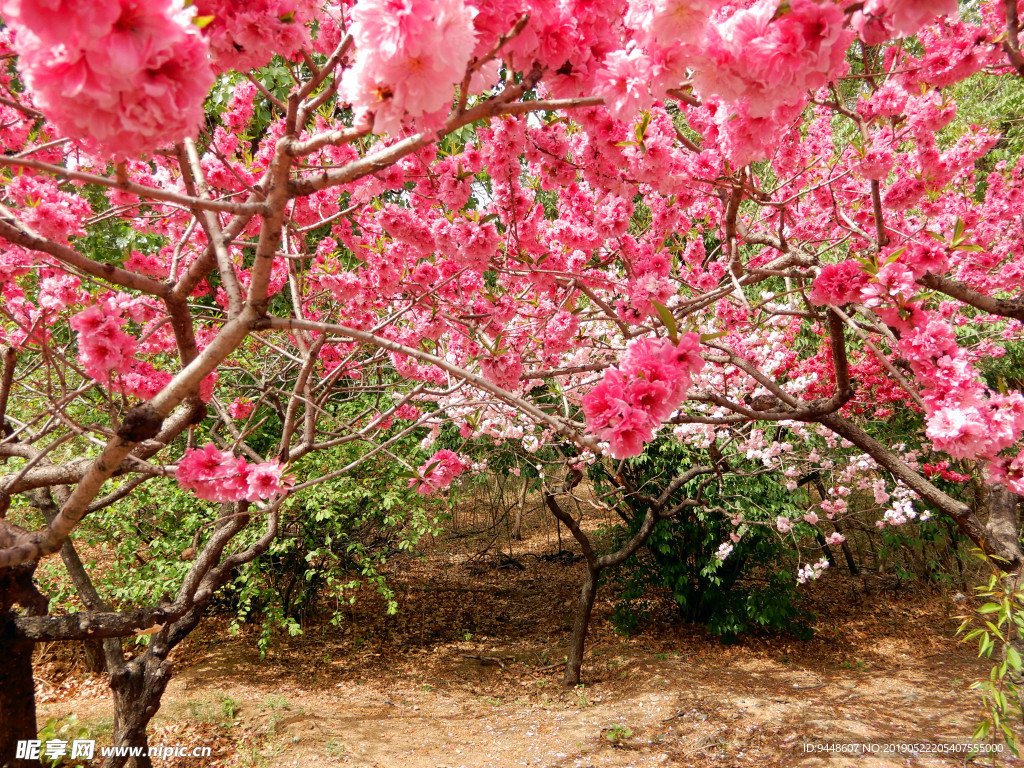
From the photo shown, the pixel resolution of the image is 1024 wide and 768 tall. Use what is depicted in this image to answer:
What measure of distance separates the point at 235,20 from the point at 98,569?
22.4 ft

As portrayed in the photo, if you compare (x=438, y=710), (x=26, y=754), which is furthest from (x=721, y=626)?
(x=26, y=754)

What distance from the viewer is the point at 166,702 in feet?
15.1

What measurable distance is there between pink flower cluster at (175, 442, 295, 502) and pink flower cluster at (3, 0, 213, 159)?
1.32m

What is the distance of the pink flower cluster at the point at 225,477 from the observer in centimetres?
190

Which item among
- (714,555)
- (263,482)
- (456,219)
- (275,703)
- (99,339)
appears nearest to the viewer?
(99,339)

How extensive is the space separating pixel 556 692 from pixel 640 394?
503cm

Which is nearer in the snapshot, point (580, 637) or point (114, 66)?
point (114, 66)

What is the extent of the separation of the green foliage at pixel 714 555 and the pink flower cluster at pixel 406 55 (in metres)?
5.14

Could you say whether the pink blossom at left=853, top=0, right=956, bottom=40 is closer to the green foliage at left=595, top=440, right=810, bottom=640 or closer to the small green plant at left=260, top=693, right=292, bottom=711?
the green foliage at left=595, top=440, right=810, bottom=640

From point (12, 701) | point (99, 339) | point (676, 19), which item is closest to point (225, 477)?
point (99, 339)

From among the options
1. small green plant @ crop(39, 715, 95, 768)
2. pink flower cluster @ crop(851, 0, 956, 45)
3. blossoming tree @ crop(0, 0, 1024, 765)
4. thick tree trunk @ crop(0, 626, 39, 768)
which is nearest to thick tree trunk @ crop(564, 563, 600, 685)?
blossoming tree @ crop(0, 0, 1024, 765)

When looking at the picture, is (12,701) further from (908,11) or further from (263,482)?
(908,11)

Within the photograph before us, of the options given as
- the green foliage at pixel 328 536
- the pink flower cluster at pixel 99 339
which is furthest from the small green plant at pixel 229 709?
the pink flower cluster at pixel 99 339

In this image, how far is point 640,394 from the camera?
4.13 feet
